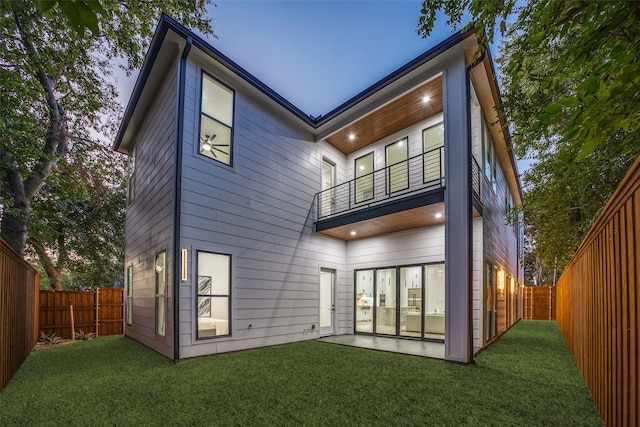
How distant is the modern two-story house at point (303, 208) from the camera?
19.9ft

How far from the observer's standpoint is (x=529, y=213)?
10266mm

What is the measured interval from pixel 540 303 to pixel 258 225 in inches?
677

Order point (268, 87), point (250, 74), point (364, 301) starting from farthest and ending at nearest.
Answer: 1. point (364, 301)
2. point (268, 87)
3. point (250, 74)

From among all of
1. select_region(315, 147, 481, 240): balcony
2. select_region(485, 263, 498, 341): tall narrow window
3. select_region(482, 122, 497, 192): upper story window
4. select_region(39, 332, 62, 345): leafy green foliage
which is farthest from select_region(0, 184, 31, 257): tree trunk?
select_region(482, 122, 497, 192): upper story window

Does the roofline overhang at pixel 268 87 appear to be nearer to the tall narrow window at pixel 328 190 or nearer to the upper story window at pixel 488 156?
the upper story window at pixel 488 156

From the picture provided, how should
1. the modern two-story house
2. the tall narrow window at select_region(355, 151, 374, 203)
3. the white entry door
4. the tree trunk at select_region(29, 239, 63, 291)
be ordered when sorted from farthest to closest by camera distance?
the tree trunk at select_region(29, 239, 63, 291) → the tall narrow window at select_region(355, 151, 374, 203) → the white entry door → the modern two-story house

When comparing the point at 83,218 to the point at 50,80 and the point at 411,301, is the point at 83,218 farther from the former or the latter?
the point at 411,301

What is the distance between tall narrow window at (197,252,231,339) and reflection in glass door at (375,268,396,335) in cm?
454

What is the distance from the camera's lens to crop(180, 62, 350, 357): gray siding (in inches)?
246

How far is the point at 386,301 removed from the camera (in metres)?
9.09

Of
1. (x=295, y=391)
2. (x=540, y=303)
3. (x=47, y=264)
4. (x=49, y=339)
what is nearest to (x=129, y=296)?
(x=49, y=339)

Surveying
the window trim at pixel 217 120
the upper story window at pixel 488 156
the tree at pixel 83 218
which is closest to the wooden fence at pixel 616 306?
the upper story window at pixel 488 156

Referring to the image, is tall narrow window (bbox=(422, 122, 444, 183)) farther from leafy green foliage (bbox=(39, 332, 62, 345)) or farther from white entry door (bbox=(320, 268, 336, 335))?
leafy green foliage (bbox=(39, 332, 62, 345))

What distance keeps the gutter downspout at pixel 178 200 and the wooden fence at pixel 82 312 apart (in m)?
5.79
